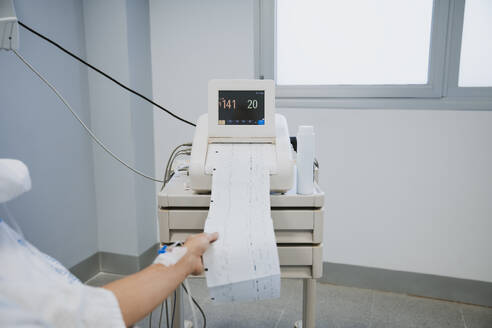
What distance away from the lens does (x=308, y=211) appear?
1.05 meters

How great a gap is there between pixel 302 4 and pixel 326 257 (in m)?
1.36

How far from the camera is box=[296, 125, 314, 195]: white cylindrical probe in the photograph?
41.5 inches

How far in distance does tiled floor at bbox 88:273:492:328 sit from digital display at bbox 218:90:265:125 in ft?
3.49

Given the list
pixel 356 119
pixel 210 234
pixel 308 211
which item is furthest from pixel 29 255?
pixel 356 119

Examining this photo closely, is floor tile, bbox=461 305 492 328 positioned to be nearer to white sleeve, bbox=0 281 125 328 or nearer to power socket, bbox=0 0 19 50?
white sleeve, bbox=0 281 125 328

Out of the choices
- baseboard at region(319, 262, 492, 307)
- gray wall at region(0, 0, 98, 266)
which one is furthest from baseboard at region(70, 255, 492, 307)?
gray wall at region(0, 0, 98, 266)

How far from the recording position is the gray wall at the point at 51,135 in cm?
168

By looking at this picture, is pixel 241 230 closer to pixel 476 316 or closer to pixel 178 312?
pixel 178 312

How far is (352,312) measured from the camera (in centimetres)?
188

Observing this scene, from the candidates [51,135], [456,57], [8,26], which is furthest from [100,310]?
[456,57]

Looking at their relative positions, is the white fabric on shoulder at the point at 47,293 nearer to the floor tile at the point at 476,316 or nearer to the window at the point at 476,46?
the floor tile at the point at 476,316

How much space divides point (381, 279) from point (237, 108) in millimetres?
1402

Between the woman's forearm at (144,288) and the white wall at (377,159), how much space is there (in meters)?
1.41

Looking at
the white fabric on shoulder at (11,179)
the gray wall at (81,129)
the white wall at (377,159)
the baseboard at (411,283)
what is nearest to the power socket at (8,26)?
the gray wall at (81,129)
